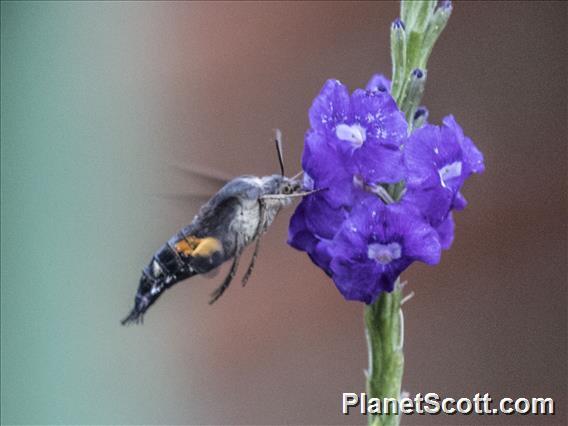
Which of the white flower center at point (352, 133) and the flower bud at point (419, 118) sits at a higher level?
the flower bud at point (419, 118)

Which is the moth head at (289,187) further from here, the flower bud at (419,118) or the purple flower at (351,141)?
the flower bud at (419,118)

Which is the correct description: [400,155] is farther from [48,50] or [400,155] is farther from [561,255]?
[48,50]

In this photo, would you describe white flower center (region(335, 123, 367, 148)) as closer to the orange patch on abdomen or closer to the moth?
the moth

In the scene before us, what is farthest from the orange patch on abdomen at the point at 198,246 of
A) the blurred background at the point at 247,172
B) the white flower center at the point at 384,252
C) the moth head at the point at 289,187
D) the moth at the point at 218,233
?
the blurred background at the point at 247,172

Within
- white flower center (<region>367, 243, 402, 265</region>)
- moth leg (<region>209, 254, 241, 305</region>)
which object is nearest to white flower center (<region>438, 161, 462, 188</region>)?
white flower center (<region>367, 243, 402, 265</region>)

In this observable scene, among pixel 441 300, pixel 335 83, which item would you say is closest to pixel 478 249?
pixel 441 300

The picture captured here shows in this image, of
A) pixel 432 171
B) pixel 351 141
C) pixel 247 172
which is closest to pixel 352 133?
pixel 351 141
